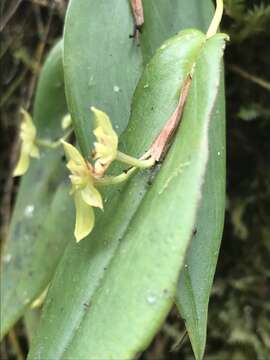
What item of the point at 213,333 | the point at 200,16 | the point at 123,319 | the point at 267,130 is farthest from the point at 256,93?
the point at 123,319

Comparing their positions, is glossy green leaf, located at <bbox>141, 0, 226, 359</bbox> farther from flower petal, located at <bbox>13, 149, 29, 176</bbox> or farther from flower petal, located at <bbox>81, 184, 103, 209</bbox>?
flower petal, located at <bbox>13, 149, 29, 176</bbox>

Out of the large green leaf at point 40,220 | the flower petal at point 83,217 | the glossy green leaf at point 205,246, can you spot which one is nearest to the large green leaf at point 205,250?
the glossy green leaf at point 205,246

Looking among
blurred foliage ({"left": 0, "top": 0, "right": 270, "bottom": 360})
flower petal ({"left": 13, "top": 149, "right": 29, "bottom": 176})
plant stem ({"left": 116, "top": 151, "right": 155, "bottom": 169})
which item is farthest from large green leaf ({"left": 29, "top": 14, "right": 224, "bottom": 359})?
blurred foliage ({"left": 0, "top": 0, "right": 270, "bottom": 360})

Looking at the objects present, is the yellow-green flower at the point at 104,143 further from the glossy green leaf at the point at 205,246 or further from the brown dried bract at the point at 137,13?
the brown dried bract at the point at 137,13

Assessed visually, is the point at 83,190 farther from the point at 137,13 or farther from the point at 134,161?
the point at 137,13

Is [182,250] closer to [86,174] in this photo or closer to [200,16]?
[86,174]

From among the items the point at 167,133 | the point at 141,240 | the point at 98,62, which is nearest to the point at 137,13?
the point at 98,62

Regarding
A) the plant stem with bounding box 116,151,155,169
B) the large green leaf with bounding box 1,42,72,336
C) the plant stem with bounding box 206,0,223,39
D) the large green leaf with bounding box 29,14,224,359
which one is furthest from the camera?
the large green leaf with bounding box 1,42,72,336
